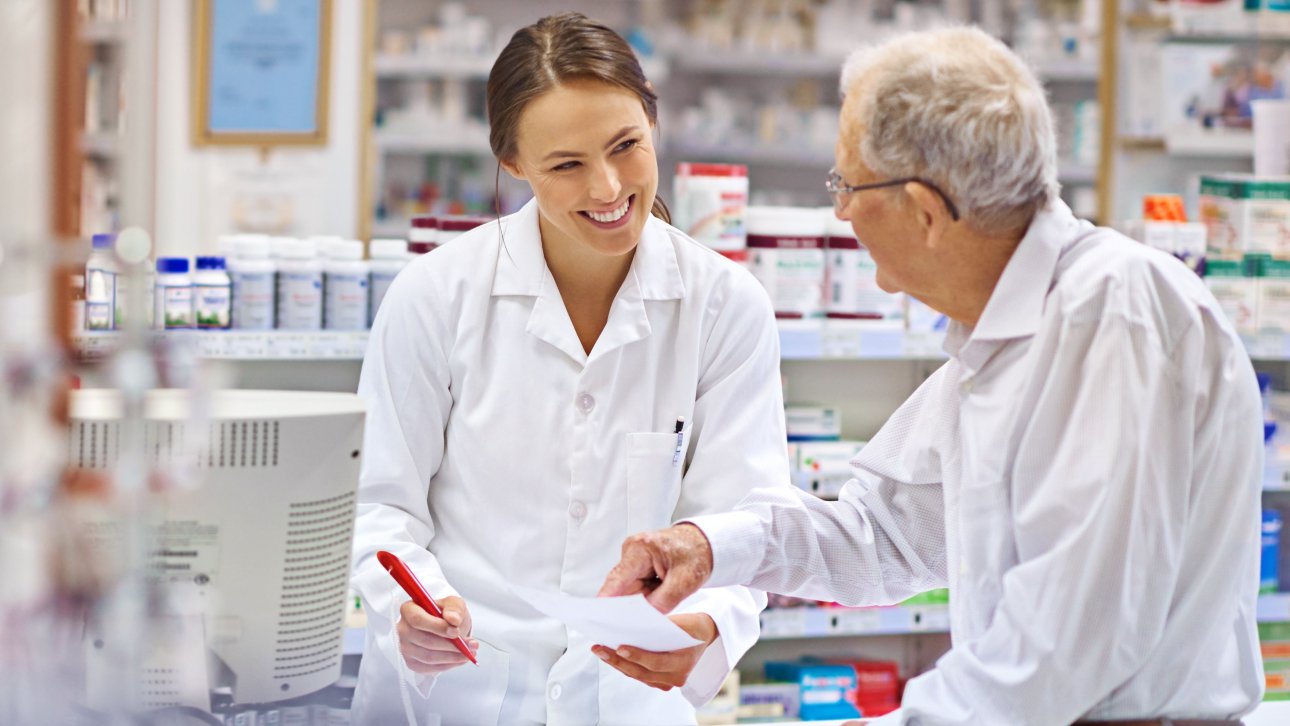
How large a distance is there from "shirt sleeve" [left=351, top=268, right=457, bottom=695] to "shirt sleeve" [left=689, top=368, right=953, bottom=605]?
1.54 feet

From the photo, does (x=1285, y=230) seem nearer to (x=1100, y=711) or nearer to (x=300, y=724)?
(x=1100, y=711)

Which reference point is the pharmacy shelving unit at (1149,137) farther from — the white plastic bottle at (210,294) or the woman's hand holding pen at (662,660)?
the woman's hand holding pen at (662,660)

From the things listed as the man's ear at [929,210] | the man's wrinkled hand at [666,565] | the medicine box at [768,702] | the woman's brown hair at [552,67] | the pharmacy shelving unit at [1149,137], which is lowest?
the medicine box at [768,702]

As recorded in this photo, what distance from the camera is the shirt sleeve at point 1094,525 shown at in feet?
4.26

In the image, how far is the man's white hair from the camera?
4.51 feet

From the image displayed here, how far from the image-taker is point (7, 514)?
3.05ft

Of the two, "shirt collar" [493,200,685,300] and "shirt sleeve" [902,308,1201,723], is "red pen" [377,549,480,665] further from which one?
"shirt sleeve" [902,308,1201,723]

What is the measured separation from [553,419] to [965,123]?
838 mm


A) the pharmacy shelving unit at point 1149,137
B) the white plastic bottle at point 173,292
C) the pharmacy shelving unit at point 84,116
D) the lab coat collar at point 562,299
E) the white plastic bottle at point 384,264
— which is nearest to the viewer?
the pharmacy shelving unit at point 84,116

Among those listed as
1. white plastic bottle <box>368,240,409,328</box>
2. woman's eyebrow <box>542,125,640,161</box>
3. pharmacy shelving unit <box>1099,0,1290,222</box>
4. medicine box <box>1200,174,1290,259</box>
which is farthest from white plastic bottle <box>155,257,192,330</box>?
pharmacy shelving unit <box>1099,0,1290,222</box>

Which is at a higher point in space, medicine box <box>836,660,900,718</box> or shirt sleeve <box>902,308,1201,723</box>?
shirt sleeve <box>902,308,1201,723</box>

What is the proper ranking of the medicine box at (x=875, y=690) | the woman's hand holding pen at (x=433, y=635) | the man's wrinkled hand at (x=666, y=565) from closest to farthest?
1. the man's wrinkled hand at (x=666, y=565)
2. the woman's hand holding pen at (x=433, y=635)
3. the medicine box at (x=875, y=690)

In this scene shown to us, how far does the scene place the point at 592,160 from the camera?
1.90 metres

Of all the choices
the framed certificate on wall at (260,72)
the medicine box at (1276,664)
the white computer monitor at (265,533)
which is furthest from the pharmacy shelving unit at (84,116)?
the framed certificate on wall at (260,72)
